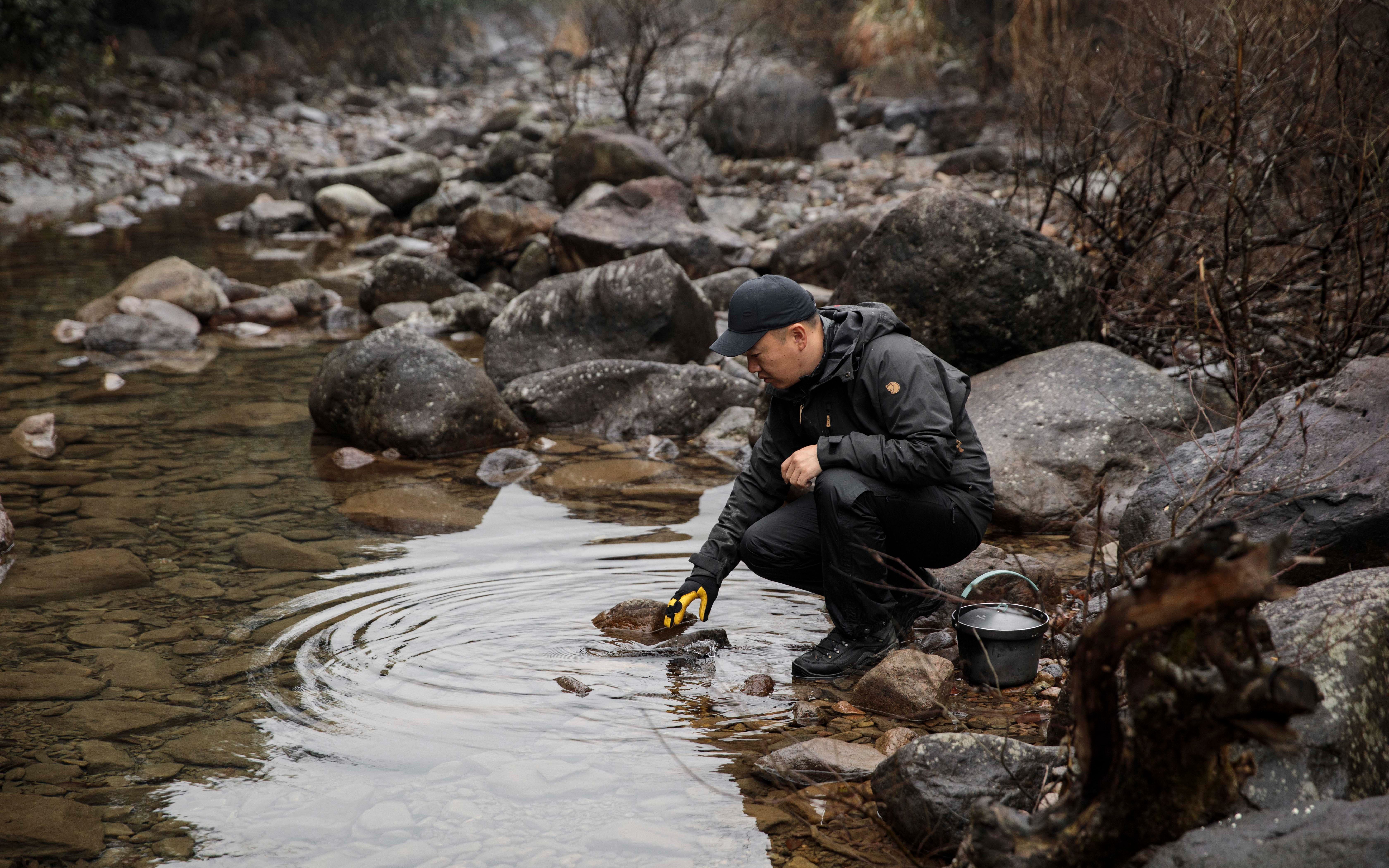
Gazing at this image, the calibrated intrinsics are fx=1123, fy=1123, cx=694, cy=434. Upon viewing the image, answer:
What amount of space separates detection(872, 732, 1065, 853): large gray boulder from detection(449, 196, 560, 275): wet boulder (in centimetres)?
987

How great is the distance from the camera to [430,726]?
3.72 metres

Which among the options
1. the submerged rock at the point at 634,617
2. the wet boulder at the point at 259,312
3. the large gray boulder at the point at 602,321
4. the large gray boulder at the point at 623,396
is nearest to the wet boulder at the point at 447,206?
the wet boulder at the point at 259,312

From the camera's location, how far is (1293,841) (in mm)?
2064

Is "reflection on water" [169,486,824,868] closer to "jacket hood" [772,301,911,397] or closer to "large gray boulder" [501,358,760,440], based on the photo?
"jacket hood" [772,301,911,397]

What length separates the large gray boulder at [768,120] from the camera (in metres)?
17.4

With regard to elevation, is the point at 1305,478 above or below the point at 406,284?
below

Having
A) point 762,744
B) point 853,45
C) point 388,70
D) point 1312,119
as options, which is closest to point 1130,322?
point 1312,119

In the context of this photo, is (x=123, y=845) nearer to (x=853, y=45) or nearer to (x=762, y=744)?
(x=762, y=744)

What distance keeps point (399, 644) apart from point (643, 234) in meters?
7.26

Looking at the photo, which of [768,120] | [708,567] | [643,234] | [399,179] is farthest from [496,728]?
[768,120]

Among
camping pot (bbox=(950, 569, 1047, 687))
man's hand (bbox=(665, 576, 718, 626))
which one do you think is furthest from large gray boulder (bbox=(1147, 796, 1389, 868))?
man's hand (bbox=(665, 576, 718, 626))

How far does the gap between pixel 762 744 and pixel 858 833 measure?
598 millimetres

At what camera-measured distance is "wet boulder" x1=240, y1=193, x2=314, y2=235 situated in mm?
16266

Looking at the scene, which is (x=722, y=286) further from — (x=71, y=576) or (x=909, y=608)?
(x=71, y=576)
